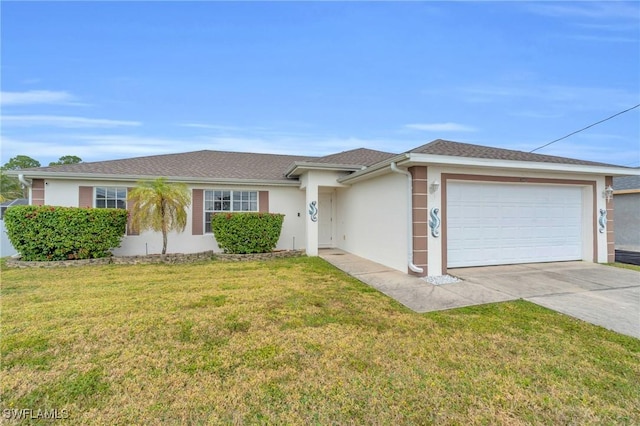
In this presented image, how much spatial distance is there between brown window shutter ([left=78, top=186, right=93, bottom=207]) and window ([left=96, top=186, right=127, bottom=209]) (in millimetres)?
196

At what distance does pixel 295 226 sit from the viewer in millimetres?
11906

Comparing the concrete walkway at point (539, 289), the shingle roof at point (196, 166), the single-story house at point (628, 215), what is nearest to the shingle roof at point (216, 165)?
the shingle roof at point (196, 166)

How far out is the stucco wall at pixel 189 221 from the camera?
390 inches

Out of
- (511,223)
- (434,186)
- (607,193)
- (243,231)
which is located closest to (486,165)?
(434,186)

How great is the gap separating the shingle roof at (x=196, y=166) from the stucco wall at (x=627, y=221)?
54.5 feet

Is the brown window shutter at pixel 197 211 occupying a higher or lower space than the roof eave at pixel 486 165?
lower

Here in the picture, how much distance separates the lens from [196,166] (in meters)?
12.0

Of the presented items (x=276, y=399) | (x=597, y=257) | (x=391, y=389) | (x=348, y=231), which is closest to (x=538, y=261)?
(x=597, y=257)

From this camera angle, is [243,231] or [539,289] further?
[243,231]

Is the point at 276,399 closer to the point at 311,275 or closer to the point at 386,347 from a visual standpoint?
the point at 386,347

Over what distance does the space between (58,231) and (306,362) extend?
938 centimetres

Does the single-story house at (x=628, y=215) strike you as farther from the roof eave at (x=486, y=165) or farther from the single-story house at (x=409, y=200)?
the roof eave at (x=486, y=165)

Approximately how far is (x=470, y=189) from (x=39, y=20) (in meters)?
13.3

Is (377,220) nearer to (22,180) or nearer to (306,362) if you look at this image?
(306,362)
